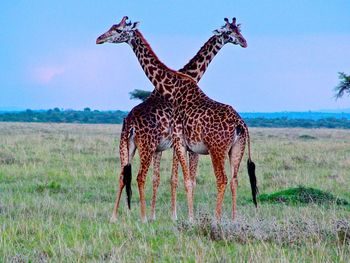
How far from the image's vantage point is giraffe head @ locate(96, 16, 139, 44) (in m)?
8.94

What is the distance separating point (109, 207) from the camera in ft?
29.8

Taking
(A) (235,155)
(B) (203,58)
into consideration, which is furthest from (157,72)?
(A) (235,155)

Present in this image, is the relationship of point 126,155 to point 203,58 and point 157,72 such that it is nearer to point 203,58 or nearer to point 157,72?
point 157,72

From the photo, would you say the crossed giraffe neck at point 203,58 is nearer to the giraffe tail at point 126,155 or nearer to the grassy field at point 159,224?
the giraffe tail at point 126,155

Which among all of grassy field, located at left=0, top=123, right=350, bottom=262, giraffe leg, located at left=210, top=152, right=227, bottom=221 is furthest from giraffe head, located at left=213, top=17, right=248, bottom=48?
grassy field, located at left=0, top=123, right=350, bottom=262

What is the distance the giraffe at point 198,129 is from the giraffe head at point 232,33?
105 centimetres

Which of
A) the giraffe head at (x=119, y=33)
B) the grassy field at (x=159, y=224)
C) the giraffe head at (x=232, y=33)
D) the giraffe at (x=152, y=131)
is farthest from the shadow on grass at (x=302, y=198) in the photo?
the giraffe head at (x=119, y=33)

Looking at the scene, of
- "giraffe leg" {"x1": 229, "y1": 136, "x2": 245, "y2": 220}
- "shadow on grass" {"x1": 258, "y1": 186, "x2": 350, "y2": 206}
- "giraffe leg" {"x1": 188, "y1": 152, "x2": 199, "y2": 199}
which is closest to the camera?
"giraffe leg" {"x1": 229, "y1": 136, "x2": 245, "y2": 220}

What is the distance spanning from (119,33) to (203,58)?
133 centimetres

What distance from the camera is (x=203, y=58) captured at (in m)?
9.30

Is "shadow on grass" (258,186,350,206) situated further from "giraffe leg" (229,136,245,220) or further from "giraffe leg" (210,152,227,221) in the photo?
"giraffe leg" (210,152,227,221)

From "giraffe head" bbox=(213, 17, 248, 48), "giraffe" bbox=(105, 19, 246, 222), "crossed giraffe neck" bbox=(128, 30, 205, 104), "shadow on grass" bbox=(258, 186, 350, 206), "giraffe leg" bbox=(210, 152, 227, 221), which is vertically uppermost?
"giraffe head" bbox=(213, 17, 248, 48)

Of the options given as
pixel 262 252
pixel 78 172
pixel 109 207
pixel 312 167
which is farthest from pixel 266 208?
pixel 312 167

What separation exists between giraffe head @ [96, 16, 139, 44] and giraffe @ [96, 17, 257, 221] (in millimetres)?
15
